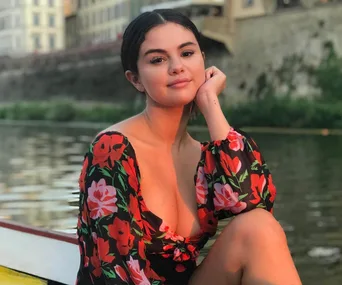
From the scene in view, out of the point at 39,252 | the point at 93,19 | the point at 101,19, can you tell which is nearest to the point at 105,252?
the point at 39,252

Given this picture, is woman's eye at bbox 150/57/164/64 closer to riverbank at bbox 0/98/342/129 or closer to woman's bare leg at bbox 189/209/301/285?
woman's bare leg at bbox 189/209/301/285

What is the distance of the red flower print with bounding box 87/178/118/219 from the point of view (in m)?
1.17

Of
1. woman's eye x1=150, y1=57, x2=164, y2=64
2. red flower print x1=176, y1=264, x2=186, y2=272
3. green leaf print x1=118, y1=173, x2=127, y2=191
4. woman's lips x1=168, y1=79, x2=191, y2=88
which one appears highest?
woman's eye x1=150, y1=57, x2=164, y2=64

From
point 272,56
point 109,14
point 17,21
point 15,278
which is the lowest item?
point 15,278

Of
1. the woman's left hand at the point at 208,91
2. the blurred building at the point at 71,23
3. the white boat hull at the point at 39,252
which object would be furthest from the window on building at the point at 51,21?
the woman's left hand at the point at 208,91

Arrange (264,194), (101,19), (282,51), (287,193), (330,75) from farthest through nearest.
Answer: (101,19), (282,51), (330,75), (287,193), (264,194)

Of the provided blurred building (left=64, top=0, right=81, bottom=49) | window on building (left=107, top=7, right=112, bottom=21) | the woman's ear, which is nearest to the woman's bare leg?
the woman's ear

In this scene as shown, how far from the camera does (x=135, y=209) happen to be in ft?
3.91

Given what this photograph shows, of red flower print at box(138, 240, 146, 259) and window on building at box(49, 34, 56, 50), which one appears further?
window on building at box(49, 34, 56, 50)

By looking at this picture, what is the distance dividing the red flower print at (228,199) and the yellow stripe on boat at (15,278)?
65 cm

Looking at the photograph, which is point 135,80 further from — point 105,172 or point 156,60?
point 105,172

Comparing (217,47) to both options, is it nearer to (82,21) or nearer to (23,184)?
(82,21)

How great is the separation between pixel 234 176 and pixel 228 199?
0.15 ft

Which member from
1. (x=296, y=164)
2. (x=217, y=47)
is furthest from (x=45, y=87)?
(x=296, y=164)
